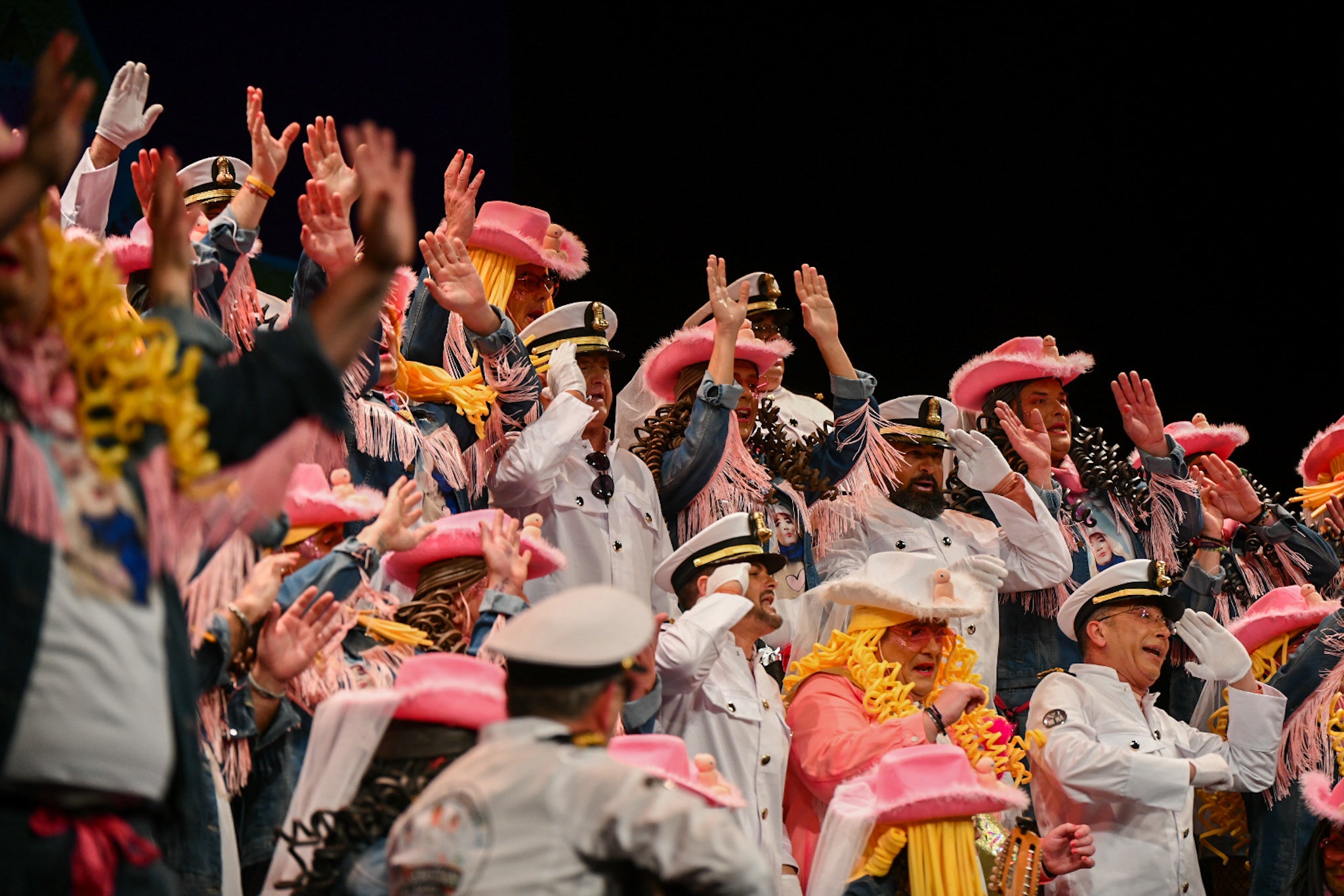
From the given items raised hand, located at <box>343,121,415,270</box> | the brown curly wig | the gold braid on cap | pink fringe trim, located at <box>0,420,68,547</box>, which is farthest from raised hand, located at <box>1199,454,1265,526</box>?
pink fringe trim, located at <box>0,420,68,547</box>

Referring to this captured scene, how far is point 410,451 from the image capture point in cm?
441

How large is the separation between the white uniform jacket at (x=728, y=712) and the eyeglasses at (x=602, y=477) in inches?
27.5

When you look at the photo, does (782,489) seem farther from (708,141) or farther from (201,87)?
(708,141)

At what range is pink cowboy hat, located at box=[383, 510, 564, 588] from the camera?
12.6 ft

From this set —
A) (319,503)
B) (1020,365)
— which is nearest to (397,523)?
(319,503)

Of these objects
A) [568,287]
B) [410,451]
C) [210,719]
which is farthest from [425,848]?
[568,287]

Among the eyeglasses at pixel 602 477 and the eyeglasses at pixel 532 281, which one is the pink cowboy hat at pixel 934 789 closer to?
the eyeglasses at pixel 602 477

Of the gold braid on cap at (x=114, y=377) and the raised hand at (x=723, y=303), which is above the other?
the raised hand at (x=723, y=303)

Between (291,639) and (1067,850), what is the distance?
95.2 inches

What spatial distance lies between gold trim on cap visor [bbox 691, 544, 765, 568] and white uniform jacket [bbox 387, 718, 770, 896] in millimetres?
2527

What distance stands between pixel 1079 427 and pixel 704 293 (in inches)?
82.2

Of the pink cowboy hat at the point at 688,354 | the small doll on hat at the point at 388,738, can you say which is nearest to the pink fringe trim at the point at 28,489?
the small doll on hat at the point at 388,738

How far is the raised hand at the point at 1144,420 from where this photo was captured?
625 centimetres

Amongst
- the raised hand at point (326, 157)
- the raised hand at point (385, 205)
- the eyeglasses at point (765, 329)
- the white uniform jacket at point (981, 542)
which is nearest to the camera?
the raised hand at point (385, 205)
